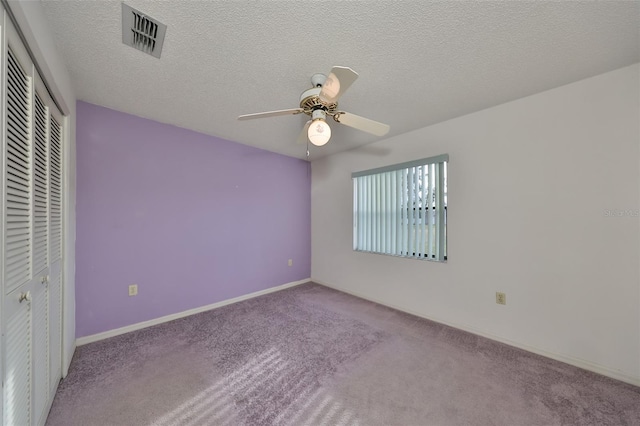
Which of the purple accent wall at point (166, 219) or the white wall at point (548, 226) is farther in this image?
the purple accent wall at point (166, 219)

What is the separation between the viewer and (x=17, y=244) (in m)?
1.03

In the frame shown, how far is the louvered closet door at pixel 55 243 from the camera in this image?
58.4 inches

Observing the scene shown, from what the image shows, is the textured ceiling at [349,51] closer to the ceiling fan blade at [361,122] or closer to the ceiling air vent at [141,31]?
the ceiling air vent at [141,31]

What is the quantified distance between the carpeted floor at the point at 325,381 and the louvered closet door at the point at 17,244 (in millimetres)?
592

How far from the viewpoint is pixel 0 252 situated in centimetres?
86

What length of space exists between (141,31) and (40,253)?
1384mm

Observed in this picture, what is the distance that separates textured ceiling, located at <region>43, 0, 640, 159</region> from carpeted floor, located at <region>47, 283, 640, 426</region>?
224 cm

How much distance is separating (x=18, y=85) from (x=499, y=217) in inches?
131

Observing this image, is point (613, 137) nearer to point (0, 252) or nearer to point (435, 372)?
point (435, 372)

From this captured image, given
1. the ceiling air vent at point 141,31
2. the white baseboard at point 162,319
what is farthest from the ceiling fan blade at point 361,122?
the white baseboard at point 162,319

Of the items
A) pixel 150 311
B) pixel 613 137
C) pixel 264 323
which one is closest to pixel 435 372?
pixel 264 323

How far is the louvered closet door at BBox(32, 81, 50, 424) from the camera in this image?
3.95 ft

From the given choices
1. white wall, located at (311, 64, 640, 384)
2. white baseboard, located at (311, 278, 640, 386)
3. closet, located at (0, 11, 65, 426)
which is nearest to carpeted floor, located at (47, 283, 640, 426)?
white baseboard, located at (311, 278, 640, 386)

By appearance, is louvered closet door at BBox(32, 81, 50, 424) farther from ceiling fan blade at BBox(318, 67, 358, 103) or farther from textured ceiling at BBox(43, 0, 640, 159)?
ceiling fan blade at BBox(318, 67, 358, 103)
